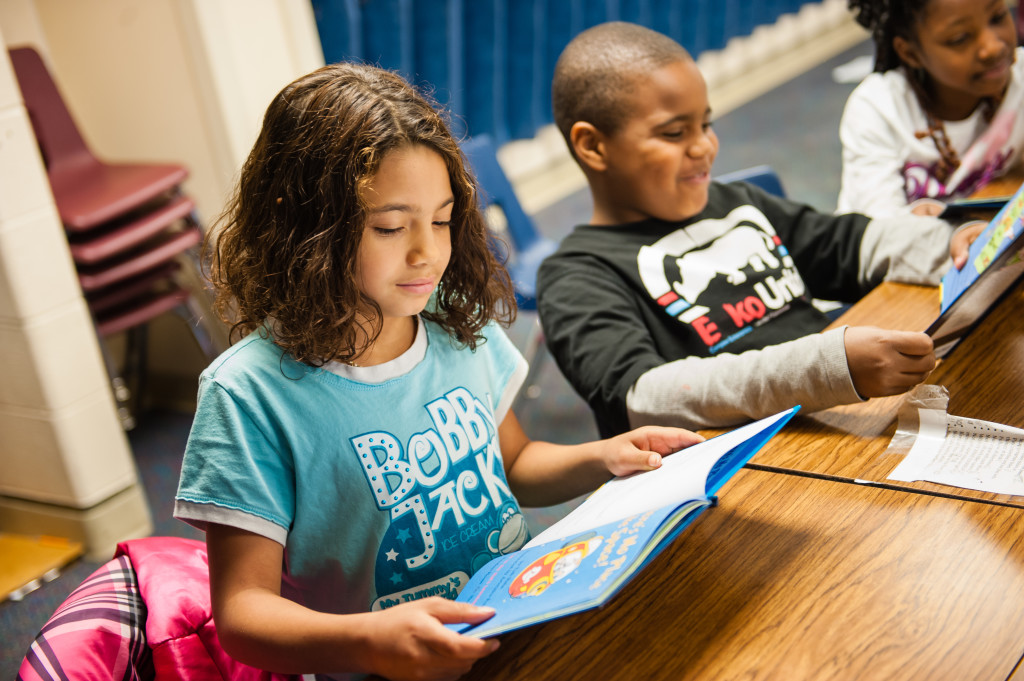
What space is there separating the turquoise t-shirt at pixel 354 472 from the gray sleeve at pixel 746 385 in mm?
215

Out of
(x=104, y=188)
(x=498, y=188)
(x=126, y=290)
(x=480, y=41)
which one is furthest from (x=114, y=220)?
(x=480, y=41)

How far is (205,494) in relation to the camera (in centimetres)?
80

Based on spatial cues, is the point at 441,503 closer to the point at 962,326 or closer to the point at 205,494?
the point at 205,494

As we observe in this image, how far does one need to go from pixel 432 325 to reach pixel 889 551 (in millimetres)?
514

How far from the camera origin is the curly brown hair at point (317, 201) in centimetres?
84

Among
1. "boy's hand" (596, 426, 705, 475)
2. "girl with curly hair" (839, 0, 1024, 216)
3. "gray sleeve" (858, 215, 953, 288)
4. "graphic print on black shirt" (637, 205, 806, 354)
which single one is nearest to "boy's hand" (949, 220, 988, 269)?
"gray sleeve" (858, 215, 953, 288)

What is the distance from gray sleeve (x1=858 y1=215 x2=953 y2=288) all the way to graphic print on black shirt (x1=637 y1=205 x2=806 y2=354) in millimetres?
120

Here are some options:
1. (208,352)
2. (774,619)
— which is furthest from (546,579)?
(208,352)

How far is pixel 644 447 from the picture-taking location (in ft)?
3.13

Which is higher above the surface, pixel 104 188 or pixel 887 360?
pixel 104 188

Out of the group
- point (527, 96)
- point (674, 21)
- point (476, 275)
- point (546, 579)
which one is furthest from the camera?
point (674, 21)

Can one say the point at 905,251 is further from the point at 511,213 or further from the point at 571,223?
the point at 571,223

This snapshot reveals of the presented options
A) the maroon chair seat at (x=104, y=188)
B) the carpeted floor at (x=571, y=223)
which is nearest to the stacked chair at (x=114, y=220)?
the maroon chair seat at (x=104, y=188)

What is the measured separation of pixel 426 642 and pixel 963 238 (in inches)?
40.1
